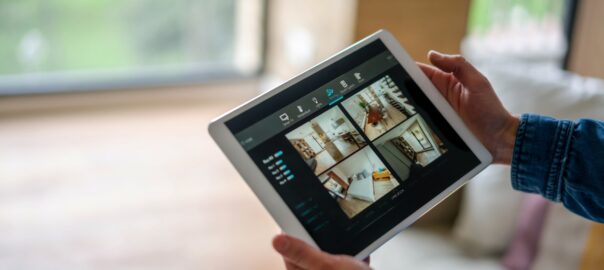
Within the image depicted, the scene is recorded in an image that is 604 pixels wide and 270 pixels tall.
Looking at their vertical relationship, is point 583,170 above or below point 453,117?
below

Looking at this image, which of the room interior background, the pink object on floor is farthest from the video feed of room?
the room interior background

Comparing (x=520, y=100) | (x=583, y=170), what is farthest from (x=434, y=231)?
(x=583, y=170)

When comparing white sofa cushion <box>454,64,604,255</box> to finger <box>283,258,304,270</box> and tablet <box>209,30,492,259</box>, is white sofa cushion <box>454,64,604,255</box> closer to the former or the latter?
tablet <box>209,30,492,259</box>

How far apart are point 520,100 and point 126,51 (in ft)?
5.27

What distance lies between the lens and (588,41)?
181 centimetres

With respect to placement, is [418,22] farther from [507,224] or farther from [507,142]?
[507,142]

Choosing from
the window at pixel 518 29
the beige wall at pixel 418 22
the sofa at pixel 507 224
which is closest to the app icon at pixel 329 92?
the sofa at pixel 507 224

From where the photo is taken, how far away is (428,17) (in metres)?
2.19

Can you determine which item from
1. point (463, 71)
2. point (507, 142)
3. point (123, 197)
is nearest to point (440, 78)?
point (463, 71)

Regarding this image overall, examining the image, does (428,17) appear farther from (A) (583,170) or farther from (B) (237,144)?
(B) (237,144)

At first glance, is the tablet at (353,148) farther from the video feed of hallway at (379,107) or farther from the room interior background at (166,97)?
the room interior background at (166,97)

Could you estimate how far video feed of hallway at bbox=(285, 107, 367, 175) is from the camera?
0.93 m

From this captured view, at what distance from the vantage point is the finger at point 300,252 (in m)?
0.88

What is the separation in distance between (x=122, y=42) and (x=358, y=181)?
1.87 metres
